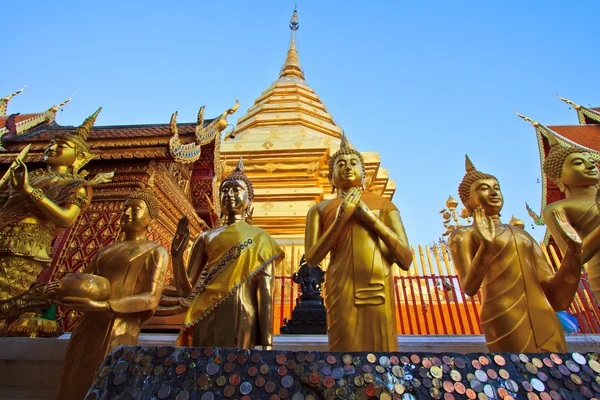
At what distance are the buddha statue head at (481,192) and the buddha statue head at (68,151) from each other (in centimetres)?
300

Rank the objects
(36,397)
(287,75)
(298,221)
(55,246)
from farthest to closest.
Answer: (287,75), (298,221), (55,246), (36,397)

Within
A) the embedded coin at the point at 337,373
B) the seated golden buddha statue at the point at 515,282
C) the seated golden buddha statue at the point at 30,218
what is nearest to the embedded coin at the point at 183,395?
the embedded coin at the point at 337,373

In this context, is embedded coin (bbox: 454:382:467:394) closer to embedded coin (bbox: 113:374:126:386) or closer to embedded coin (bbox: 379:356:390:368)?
embedded coin (bbox: 379:356:390:368)

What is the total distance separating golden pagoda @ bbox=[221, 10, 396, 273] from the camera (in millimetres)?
8000

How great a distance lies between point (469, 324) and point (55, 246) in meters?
5.18

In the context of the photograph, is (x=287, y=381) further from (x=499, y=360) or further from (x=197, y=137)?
(x=197, y=137)

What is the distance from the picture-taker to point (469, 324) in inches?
198

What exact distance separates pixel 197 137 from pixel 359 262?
4652mm

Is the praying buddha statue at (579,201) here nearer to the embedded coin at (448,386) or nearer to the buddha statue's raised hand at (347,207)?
the buddha statue's raised hand at (347,207)

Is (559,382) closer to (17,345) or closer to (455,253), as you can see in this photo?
(455,253)


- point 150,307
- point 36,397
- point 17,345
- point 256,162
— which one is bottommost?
point 36,397

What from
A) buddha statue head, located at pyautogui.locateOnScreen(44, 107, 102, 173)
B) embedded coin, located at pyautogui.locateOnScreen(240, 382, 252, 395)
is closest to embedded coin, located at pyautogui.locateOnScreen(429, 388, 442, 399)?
embedded coin, located at pyautogui.locateOnScreen(240, 382, 252, 395)

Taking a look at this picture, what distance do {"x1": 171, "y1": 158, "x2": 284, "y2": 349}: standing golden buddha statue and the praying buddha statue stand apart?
1.63 metres

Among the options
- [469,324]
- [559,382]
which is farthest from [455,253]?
[469,324]
